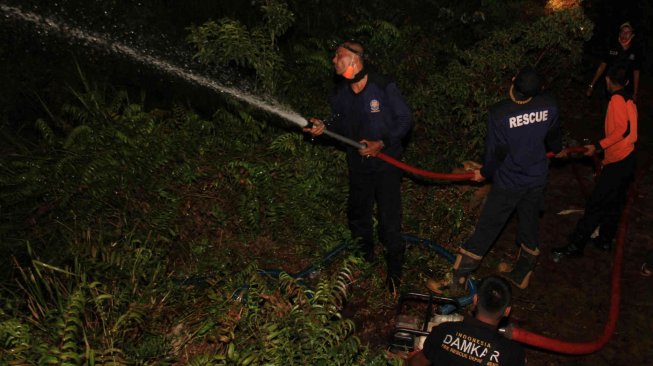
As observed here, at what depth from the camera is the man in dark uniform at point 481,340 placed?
3.18 meters

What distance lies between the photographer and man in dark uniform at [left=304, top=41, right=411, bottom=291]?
4.83 meters

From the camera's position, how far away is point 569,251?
6.29m

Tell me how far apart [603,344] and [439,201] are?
2.65 metres

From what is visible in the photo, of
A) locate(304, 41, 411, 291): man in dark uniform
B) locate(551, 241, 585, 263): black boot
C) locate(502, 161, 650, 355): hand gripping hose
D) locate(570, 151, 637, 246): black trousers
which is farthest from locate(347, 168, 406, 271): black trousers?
locate(570, 151, 637, 246): black trousers

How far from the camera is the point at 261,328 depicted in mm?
4082

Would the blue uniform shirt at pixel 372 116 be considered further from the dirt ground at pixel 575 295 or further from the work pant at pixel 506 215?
the dirt ground at pixel 575 295

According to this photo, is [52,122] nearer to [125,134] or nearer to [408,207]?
[125,134]

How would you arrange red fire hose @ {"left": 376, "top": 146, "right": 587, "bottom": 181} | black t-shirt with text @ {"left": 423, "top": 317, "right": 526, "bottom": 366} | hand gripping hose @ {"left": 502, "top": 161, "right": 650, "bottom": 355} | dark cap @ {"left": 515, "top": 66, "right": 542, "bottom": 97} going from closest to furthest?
1. black t-shirt with text @ {"left": 423, "top": 317, "right": 526, "bottom": 366}
2. hand gripping hose @ {"left": 502, "top": 161, "right": 650, "bottom": 355}
3. dark cap @ {"left": 515, "top": 66, "right": 542, "bottom": 97}
4. red fire hose @ {"left": 376, "top": 146, "right": 587, "bottom": 181}

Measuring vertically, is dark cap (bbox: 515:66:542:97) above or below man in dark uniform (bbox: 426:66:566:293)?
above

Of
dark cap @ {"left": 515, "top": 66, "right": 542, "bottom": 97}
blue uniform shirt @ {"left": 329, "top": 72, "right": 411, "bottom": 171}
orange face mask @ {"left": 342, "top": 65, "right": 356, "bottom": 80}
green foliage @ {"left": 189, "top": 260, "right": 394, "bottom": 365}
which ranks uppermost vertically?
dark cap @ {"left": 515, "top": 66, "right": 542, "bottom": 97}

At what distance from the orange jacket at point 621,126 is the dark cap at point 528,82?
55.8 inches

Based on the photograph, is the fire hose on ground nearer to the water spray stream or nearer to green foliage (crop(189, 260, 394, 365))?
green foliage (crop(189, 260, 394, 365))

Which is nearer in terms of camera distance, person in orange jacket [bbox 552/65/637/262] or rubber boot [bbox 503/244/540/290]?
person in orange jacket [bbox 552/65/637/262]

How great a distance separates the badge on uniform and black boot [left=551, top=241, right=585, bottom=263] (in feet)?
10.2
